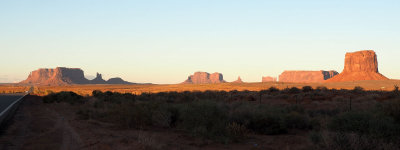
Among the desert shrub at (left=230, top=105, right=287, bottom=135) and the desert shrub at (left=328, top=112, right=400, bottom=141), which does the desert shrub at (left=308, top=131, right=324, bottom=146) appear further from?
the desert shrub at (left=230, top=105, right=287, bottom=135)

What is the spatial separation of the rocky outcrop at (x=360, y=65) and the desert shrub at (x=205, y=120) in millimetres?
136862

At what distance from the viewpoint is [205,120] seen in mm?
13984

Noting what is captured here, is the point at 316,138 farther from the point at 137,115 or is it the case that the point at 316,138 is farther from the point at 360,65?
the point at 360,65

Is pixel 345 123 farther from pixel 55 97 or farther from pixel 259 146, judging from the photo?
pixel 55 97

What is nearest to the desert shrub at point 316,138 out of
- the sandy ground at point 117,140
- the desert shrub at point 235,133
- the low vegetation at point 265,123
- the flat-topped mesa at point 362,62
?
the low vegetation at point 265,123

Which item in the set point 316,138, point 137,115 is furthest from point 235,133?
point 137,115

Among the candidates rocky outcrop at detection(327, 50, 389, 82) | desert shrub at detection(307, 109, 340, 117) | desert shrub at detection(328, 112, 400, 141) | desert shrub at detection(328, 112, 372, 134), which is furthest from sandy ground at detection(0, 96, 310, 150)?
rocky outcrop at detection(327, 50, 389, 82)

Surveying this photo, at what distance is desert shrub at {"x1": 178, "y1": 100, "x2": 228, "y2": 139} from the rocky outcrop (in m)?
137

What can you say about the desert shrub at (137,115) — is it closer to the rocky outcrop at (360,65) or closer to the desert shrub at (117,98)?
the desert shrub at (117,98)

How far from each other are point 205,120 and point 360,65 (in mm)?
146669

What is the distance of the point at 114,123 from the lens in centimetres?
1847

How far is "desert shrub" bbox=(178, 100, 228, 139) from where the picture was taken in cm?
1309

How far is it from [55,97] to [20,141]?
109ft

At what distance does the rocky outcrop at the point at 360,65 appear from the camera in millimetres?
141250
